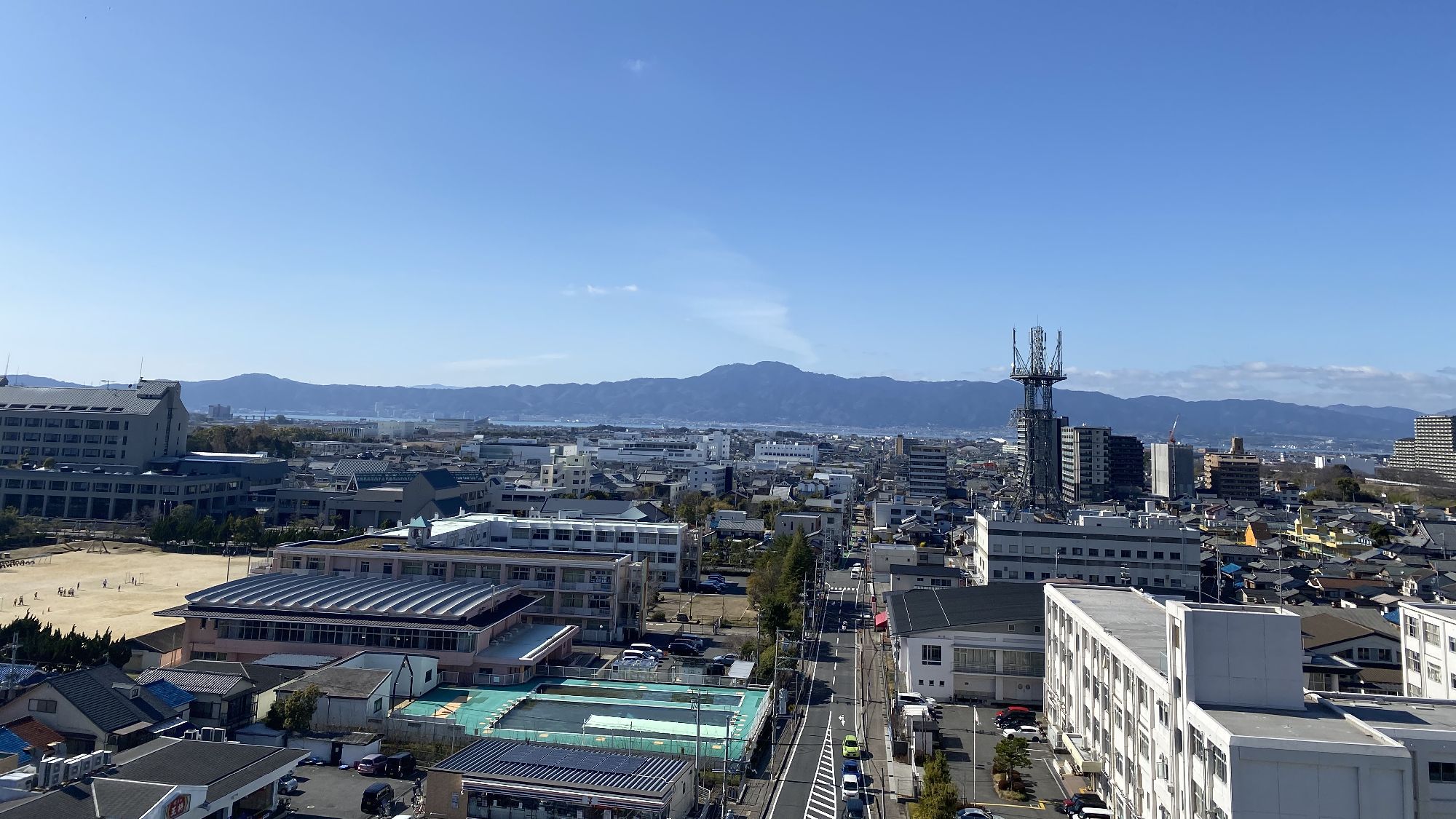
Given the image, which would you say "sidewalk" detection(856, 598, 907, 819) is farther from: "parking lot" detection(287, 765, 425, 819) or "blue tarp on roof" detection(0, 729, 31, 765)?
A: "blue tarp on roof" detection(0, 729, 31, 765)

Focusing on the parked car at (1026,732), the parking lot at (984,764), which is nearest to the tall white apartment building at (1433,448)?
the parked car at (1026,732)

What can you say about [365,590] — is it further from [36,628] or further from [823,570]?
[823,570]

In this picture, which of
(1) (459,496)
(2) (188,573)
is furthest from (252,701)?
(1) (459,496)

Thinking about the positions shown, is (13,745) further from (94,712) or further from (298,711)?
(298,711)

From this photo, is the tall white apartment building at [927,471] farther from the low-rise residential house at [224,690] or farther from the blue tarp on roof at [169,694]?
the blue tarp on roof at [169,694]

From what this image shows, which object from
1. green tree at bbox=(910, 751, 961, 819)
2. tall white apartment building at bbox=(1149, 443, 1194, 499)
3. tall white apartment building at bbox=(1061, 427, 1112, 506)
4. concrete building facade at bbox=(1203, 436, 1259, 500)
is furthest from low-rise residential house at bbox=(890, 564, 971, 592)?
concrete building facade at bbox=(1203, 436, 1259, 500)
